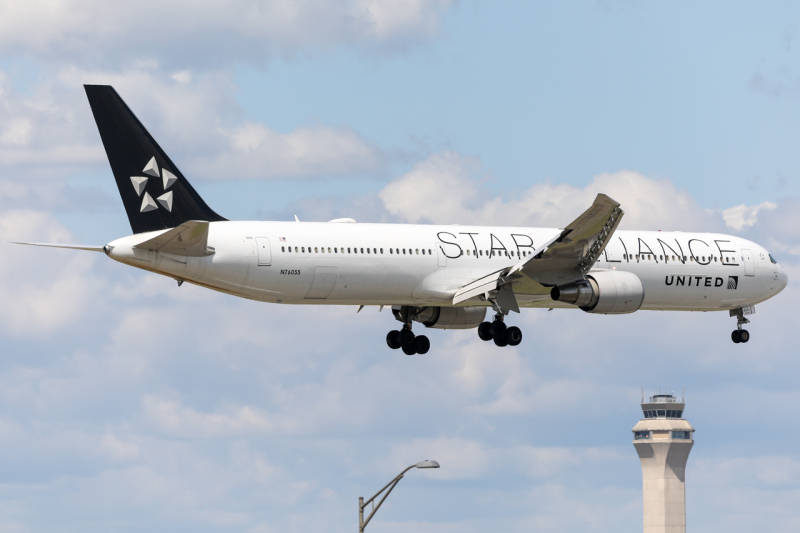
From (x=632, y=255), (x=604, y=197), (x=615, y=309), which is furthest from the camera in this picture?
(x=632, y=255)

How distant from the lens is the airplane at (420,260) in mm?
45031

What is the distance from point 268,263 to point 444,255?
7.47m

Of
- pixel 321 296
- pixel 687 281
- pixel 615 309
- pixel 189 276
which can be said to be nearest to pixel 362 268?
pixel 321 296

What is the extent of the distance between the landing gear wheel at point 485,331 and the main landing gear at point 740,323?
11691mm

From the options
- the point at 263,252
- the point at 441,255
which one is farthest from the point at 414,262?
the point at 263,252

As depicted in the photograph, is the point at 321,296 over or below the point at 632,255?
below

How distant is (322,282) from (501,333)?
28.1 ft

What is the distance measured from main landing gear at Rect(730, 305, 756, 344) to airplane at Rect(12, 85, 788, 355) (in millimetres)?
128

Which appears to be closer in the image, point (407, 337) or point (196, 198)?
point (196, 198)

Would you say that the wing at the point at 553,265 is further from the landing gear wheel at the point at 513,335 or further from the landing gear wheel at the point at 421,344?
the landing gear wheel at the point at 421,344

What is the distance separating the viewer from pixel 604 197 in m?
44.4

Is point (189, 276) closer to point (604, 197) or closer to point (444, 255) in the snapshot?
point (444, 255)

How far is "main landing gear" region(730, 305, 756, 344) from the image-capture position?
56.2m

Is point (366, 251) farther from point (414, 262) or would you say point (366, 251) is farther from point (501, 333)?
point (501, 333)
